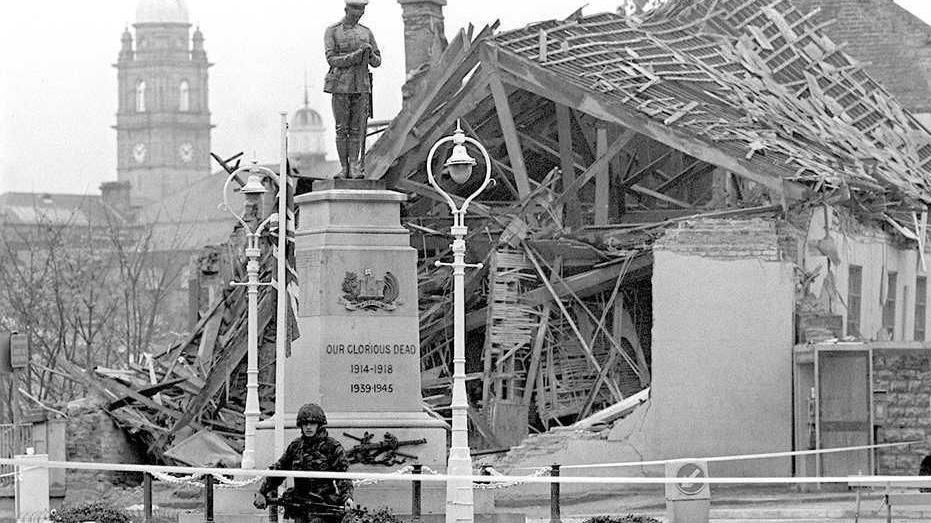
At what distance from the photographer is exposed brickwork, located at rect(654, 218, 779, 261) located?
4275cm

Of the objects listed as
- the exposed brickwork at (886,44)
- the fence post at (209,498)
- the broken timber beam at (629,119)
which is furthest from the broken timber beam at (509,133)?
the exposed brickwork at (886,44)

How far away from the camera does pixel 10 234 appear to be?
130 m

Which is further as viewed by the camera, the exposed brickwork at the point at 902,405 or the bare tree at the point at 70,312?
the bare tree at the point at 70,312

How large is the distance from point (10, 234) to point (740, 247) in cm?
9084

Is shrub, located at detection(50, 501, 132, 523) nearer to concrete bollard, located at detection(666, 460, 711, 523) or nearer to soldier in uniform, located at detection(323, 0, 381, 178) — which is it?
soldier in uniform, located at detection(323, 0, 381, 178)

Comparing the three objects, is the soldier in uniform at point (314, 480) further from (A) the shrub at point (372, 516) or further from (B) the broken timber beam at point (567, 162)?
(B) the broken timber beam at point (567, 162)

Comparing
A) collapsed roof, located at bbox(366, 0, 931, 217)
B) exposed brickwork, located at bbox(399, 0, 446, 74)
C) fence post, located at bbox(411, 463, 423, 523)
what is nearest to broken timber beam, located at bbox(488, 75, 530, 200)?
collapsed roof, located at bbox(366, 0, 931, 217)

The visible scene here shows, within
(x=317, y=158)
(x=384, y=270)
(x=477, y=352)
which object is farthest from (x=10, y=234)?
(x=384, y=270)

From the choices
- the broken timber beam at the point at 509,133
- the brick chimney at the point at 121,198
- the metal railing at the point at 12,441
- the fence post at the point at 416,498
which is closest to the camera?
the fence post at the point at 416,498

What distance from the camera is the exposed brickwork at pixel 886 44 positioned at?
68.9 metres

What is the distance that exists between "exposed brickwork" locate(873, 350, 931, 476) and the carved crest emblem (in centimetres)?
1057

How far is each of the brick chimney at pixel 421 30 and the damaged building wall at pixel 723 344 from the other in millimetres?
9080

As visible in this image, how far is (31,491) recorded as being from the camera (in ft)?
100

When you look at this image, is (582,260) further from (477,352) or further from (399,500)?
(399,500)
